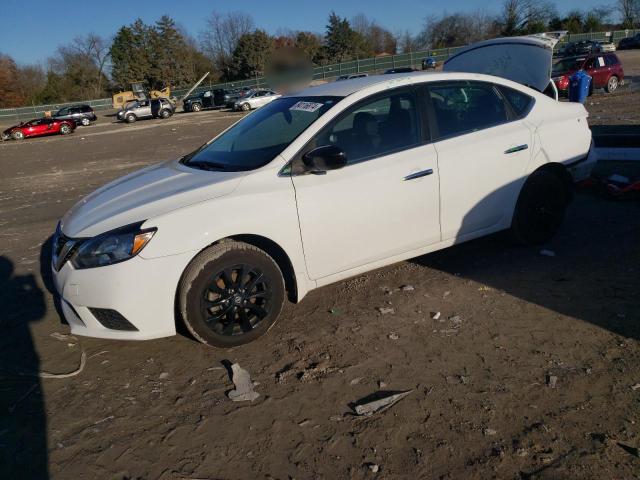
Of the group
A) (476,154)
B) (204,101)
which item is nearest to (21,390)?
(476,154)

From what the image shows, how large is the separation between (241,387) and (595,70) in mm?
21937

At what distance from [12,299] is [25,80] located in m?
75.9

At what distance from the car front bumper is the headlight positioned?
0.04 metres

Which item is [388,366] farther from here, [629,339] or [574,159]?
[574,159]

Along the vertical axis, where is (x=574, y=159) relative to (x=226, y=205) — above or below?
below

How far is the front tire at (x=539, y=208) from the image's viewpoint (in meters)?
4.71

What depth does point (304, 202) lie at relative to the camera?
3.58m

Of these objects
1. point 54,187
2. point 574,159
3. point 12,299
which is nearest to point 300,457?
point 12,299

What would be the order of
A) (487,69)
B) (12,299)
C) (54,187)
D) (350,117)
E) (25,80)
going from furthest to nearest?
(25,80), (54,187), (487,69), (12,299), (350,117)

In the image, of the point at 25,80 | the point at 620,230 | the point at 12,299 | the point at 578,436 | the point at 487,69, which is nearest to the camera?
the point at 578,436

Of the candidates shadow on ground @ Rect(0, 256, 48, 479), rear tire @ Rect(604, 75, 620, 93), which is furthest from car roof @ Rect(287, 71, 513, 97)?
rear tire @ Rect(604, 75, 620, 93)

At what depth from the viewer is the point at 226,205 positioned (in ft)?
11.1

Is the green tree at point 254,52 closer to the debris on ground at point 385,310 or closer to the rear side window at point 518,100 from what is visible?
the rear side window at point 518,100

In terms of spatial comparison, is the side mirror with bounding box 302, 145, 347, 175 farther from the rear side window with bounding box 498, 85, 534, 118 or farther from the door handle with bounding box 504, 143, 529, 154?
the rear side window with bounding box 498, 85, 534, 118
